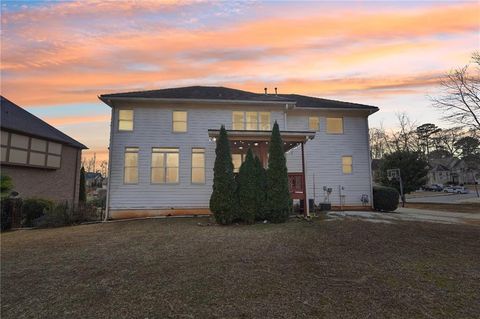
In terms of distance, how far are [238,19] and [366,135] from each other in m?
10.3

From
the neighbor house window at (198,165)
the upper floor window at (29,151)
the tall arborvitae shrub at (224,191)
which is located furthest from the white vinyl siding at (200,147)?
the upper floor window at (29,151)

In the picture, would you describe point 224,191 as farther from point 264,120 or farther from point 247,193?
point 264,120

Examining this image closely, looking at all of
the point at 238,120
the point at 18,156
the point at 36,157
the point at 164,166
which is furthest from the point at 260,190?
the point at 36,157

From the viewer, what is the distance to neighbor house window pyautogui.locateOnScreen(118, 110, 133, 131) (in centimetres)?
1428

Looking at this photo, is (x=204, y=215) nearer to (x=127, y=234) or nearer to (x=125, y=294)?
(x=127, y=234)

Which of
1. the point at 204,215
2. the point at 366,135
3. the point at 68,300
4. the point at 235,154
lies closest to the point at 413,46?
the point at 366,135

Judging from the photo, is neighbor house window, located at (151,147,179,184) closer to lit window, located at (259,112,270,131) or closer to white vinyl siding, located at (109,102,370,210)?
white vinyl siding, located at (109,102,370,210)

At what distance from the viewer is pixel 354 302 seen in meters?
3.64

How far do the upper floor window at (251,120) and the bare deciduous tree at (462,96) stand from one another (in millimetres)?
16152

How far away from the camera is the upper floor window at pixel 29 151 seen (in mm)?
16031

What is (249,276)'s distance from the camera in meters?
4.70

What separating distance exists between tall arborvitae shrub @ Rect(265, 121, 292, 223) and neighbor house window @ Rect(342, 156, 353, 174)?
21.3ft

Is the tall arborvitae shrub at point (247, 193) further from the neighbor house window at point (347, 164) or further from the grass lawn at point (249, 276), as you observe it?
the neighbor house window at point (347, 164)

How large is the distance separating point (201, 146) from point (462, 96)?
71.9 feet
